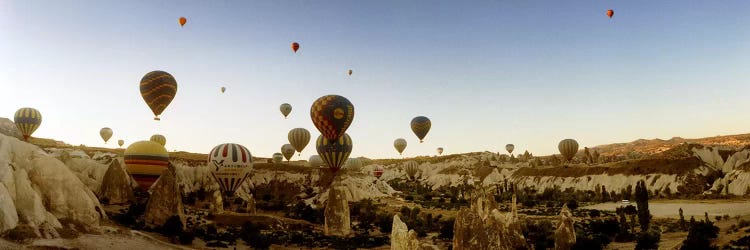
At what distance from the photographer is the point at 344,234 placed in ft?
141

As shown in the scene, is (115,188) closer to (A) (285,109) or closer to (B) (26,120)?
(A) (285,109)

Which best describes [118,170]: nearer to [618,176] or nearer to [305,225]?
[305,225]

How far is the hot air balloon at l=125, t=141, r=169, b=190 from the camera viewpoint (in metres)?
46.9

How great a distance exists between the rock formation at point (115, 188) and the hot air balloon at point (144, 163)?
349cm

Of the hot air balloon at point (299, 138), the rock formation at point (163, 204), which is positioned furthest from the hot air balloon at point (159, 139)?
the rock formation at point (163, 204)

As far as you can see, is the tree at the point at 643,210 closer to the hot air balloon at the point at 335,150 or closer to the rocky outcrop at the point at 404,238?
the rocky outcrop at the point at 404,238

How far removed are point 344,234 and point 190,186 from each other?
44.8 m

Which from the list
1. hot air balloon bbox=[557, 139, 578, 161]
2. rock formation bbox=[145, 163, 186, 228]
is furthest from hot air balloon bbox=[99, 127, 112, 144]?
hot air balloon bbox=[557, 139, 578, 161]

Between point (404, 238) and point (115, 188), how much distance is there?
4150cm

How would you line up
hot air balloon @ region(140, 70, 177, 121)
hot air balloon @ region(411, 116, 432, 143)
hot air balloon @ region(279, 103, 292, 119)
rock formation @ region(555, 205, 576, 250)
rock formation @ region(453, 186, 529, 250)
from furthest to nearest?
hot air balloon @ region(279, 103, 292, 119), hot air balloon @ region(411, 116, 432, 143), hot air balloon @ region(140, 70, 177, 121), rock formation @ region(555, 205, 576, 250), rock formation @ region(453, 186, 529, 250)

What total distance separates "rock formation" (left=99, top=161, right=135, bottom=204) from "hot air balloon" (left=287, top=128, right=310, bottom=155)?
36.1m

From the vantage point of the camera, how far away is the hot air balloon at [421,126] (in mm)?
88438

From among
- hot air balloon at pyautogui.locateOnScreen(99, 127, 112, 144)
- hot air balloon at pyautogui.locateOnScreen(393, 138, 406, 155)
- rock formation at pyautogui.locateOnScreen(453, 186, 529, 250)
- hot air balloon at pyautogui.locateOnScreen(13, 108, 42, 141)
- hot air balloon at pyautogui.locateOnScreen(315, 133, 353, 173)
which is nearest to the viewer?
rock formation at pyautogui.locateOnScreen(453, 186, 529, 250)

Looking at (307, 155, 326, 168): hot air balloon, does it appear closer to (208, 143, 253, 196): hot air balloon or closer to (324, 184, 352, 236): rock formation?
(208, 143, 253, 196): hot air balloon
